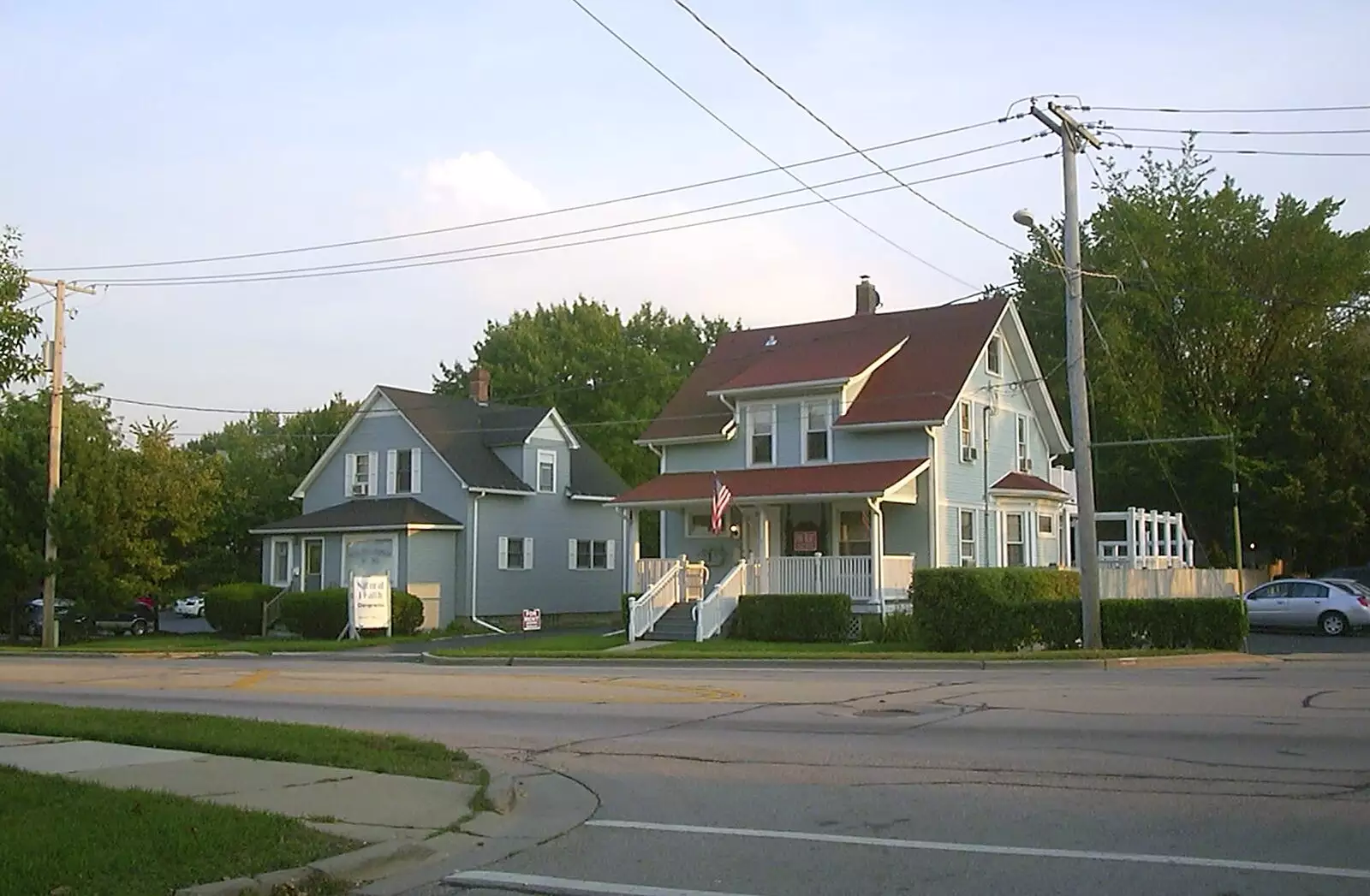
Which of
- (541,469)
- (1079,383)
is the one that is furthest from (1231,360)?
(1079,383)

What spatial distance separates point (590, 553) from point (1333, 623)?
2492cm

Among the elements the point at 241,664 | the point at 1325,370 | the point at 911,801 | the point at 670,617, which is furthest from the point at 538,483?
the point at 911,801

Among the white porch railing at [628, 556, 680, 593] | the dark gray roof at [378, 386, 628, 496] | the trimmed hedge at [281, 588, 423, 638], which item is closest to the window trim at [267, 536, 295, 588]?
the trimmed hedge at [281, 588, 423, 638]

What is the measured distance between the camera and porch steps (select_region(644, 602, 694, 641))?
34.2 meters

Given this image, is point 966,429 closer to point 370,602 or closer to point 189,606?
point 370,602

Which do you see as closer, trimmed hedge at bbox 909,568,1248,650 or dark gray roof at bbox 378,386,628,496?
trimmed hedge at bbox 909,568,1248,650

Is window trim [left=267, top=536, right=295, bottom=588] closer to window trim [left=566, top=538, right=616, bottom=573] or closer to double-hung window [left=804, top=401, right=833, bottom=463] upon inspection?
window trim [left=566, top=538, right=616, bottom=573]

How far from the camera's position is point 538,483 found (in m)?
47.9

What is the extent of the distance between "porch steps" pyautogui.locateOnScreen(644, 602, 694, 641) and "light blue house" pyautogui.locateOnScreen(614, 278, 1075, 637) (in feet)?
0.90

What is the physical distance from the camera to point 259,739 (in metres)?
13.8

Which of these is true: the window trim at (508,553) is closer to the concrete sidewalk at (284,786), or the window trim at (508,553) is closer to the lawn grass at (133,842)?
the concrete sidewalk at (284,786)

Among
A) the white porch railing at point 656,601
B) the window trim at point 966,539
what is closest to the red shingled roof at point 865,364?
the window trim at point 966,539

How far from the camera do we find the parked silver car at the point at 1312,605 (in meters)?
34.8

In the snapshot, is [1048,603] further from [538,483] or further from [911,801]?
[538,483]
